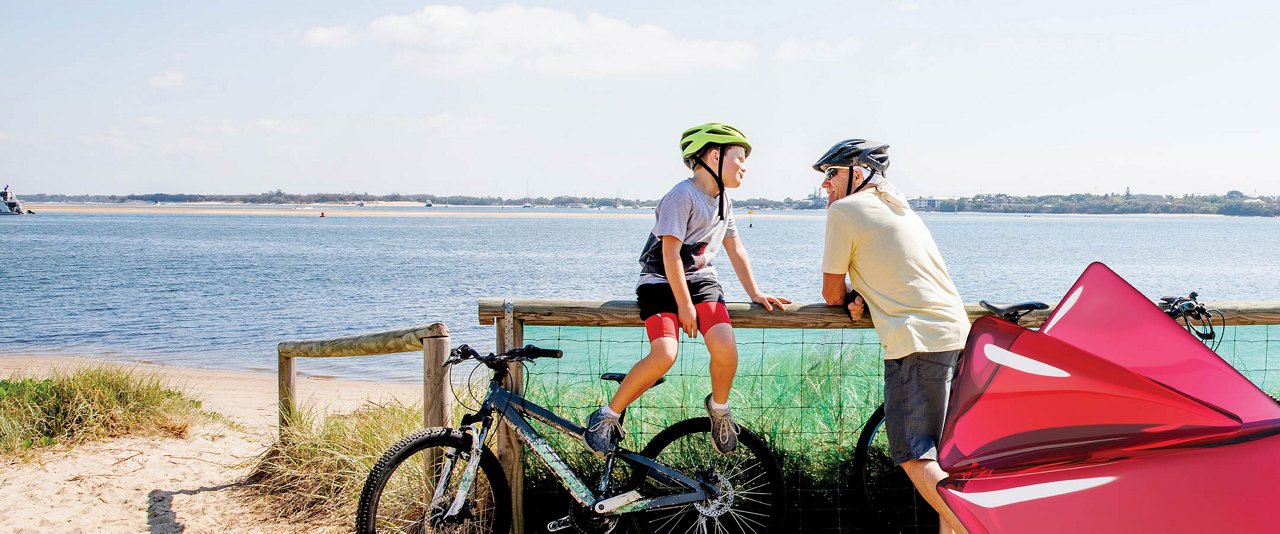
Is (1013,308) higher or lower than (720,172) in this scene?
lower

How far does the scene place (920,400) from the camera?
3584 mm

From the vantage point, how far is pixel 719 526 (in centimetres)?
433

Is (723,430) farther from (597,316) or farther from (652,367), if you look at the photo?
(597,316)

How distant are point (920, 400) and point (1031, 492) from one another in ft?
9.17

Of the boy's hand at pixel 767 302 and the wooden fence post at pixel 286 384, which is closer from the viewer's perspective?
the boy's hand at pixel 767 302

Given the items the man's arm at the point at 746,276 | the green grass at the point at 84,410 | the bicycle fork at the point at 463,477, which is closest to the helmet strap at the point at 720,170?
the man's arm at the point at 746,276

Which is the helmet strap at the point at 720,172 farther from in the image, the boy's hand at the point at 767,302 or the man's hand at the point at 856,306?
the man's hand at the point at 856,306

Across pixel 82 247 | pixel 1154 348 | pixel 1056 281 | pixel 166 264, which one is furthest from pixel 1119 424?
pixel 82 247

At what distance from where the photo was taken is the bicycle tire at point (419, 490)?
3939mm

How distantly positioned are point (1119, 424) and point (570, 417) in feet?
13.2

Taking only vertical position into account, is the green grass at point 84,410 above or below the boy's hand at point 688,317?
below

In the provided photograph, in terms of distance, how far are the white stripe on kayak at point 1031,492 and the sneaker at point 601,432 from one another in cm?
324

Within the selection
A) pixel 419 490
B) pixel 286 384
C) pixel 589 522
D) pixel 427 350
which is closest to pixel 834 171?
pixel 589 522

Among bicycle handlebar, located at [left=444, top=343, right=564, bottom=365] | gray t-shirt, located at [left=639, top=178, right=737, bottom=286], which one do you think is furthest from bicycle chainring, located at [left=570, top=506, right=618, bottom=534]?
gray t-shirt, located at [left=639, top=178, right=737, bottom=286]
